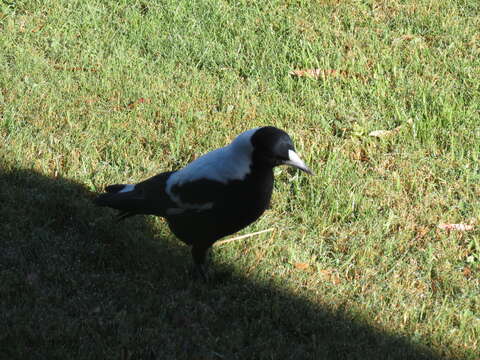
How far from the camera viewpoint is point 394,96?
6.16 metres

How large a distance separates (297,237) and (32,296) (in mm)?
1646

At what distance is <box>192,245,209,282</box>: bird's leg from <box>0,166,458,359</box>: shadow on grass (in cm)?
7

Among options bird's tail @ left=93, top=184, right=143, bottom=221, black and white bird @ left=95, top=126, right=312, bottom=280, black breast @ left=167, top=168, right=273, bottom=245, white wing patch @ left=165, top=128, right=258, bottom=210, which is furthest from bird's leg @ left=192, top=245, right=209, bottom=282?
bird's tail @ left=93, top=184, right=143, bottom=221

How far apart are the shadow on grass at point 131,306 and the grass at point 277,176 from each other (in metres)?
0.01

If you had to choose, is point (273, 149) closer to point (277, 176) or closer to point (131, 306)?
point (131, 306)

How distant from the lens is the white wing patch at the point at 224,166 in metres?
3.83

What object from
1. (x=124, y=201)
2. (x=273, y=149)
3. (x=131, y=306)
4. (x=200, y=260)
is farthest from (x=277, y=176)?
(x=131, y=306)

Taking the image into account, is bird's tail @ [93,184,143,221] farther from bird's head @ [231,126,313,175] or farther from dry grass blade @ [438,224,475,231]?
dry grass blade @ [438,224,475,231]

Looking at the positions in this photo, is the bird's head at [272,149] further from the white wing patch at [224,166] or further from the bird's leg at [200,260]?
the bird's leg at [200,260]

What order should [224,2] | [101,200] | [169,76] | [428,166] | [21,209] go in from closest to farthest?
[101,200], [21,209], [428,166], [169,76], [224,2]

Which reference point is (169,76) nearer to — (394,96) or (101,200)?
(394,96)

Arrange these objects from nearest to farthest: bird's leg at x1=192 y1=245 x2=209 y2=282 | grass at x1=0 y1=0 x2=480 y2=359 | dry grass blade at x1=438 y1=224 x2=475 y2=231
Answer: grass at x1=0 y1=0 x2=480 y2=359
bird's leg at x1=192 y1=245 x2=209 y2=282
dry grass blade at x1=438 y1=224 x2=475 y2=231

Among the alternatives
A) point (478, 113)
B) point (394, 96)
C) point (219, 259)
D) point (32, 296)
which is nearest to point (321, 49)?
point (394, 96)

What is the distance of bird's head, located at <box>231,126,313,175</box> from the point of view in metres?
3.76
